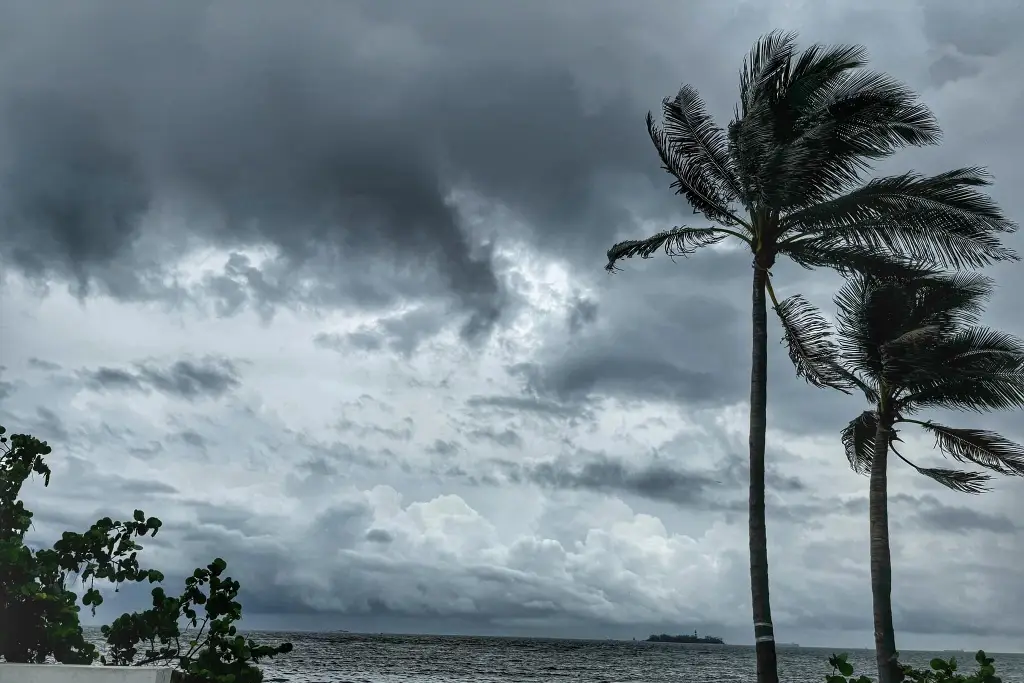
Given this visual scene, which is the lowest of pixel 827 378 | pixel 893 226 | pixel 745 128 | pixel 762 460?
pixel 762 460

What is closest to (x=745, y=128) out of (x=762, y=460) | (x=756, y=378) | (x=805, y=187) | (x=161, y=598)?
(x=805, y=187)

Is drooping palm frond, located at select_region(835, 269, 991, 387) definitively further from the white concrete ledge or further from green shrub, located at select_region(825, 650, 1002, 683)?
the white concrete ledge

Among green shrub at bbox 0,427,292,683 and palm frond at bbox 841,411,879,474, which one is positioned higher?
palm frond at bbox 841,411,879,474

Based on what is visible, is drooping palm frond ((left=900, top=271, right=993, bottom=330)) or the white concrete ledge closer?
the white concrete ledge

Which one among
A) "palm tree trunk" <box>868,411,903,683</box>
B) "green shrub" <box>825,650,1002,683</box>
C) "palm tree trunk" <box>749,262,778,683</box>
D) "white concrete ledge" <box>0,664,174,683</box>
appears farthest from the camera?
"palm tree trunk" <box>868,411,903,683</box>

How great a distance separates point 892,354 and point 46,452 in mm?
15282

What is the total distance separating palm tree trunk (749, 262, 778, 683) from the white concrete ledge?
396 inches

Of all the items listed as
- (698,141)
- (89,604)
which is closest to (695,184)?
(698,141)

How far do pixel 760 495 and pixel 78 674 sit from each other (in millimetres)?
11284

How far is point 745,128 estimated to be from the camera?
16703mm

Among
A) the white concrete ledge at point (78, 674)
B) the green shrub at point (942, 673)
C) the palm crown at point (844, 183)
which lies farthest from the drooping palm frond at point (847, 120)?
the white concrete ledge at point (78, 674)

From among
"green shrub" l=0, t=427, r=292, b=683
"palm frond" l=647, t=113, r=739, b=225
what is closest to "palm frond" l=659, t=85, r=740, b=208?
"palm frond" l=647, t=113, r=739, b=225

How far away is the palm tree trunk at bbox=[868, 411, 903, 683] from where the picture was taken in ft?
62.2

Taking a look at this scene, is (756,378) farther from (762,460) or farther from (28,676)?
(28,676)
